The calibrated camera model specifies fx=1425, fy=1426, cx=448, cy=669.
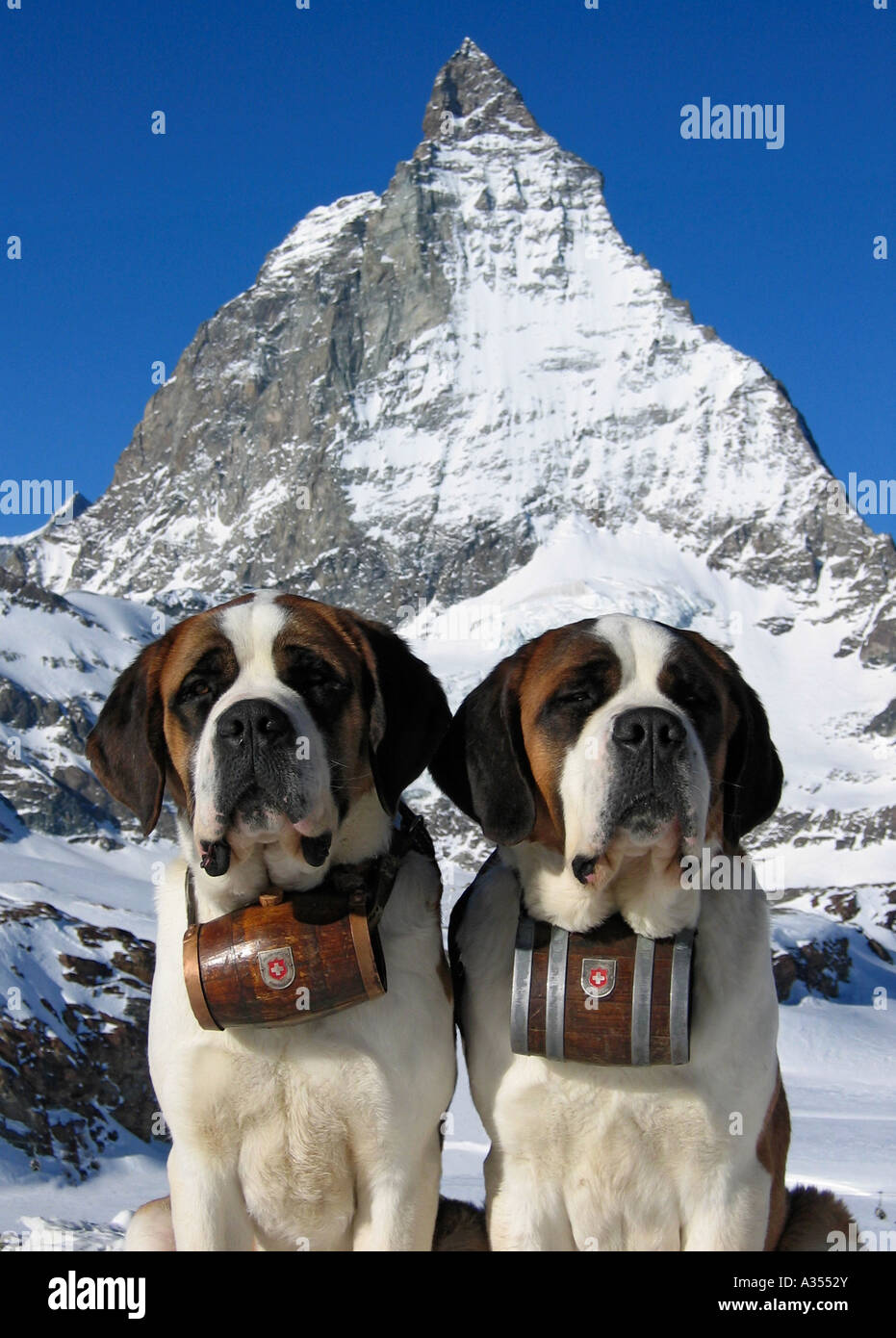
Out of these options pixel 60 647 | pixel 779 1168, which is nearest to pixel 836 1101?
pixel 779 1168

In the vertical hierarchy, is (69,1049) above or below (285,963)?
above

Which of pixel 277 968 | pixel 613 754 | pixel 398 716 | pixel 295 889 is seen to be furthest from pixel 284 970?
pixel 613 754

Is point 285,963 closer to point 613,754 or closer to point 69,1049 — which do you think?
point 613,754

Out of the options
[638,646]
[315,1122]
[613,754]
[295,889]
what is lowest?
[315,1122]

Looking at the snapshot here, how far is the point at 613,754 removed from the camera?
477 centimetres

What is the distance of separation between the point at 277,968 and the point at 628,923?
126cm

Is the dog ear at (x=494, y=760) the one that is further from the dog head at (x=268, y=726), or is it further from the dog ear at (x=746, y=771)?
the dog ear at (x=746, y=771)

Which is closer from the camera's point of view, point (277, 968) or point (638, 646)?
point (277, 968)

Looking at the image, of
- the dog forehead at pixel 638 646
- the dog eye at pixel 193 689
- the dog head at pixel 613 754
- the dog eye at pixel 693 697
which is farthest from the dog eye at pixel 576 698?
the dog eye at pixel 193 689

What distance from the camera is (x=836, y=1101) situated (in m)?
58.8

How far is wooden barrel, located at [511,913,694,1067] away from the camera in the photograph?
15.6 feet

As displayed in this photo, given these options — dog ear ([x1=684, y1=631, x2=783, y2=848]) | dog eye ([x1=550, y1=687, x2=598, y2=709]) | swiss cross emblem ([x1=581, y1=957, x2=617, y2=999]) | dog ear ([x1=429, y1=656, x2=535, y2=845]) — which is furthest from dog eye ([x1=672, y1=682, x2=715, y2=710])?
swiss cross emblem ([x1=581, y1=957, x2=617, y2=999])

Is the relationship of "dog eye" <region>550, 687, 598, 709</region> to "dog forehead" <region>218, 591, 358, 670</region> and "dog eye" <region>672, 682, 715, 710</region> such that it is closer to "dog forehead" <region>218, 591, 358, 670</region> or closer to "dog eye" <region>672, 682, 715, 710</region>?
"dog eye" <region>672, 682, 715, 710</region>
